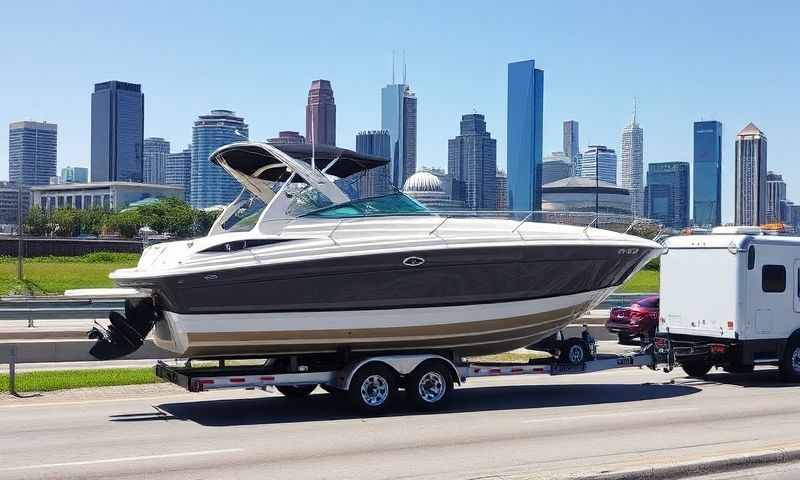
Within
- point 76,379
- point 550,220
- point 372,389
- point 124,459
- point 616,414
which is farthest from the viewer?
point 76,379

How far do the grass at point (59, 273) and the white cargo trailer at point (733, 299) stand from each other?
107 ft

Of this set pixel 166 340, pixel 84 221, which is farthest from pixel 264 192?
pixel 84 221

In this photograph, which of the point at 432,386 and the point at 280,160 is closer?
the point at 432,386

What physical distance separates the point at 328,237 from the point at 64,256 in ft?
206

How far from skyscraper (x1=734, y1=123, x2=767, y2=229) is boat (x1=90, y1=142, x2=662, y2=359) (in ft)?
562

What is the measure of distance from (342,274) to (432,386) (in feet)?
7.22

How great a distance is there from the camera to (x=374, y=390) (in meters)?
13.3

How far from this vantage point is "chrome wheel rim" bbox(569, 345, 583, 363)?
15.4 m

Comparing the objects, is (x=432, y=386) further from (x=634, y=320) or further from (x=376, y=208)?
(x=634, y=320)

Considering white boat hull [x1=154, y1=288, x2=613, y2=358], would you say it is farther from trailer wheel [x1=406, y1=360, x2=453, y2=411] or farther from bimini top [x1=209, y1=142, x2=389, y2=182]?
bimini top [x1=209, y1=142, x2=389, y2=182]

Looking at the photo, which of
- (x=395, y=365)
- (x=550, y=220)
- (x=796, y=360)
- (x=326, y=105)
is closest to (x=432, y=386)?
(x=395, y=365)

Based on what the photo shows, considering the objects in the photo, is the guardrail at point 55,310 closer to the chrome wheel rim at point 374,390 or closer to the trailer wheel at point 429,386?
the chrome wheel rim at point 374,390

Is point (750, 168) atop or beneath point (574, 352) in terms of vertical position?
atop

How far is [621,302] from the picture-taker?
35844 millimetres
